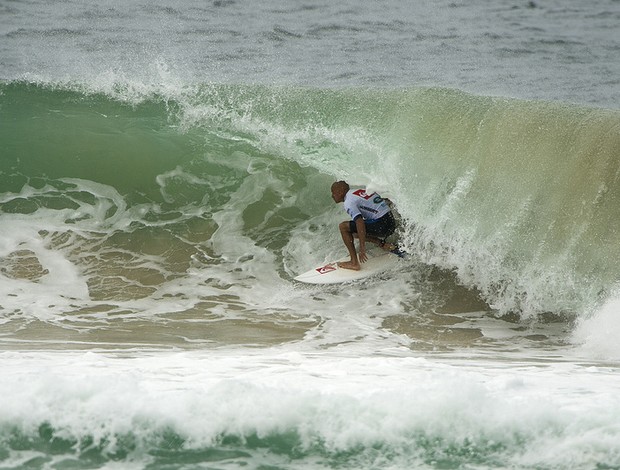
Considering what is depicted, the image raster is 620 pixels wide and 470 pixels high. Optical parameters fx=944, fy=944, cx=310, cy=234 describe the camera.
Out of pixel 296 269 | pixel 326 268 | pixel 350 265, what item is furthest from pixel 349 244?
pixel 296 269

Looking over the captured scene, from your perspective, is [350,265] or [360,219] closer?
[360,219]

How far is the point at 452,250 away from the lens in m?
9.59

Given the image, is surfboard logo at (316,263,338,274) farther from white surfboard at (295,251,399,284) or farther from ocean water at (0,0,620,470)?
ocean water at (0,0,620,470)

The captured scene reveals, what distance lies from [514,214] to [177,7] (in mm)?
13110

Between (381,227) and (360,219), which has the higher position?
(360,219)

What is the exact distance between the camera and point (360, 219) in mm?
9305

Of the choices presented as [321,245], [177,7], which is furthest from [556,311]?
[177,7]

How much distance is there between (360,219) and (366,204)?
7.6 inches

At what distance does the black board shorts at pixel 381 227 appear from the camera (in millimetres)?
9484

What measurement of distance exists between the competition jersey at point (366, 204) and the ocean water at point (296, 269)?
19.6 inches

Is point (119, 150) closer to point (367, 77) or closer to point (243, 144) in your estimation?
point (243, 144)

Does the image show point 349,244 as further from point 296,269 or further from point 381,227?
point 296,269

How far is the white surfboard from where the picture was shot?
9328 millimetres

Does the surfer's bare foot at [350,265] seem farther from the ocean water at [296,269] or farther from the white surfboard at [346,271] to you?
the ocean water at [296,269]
